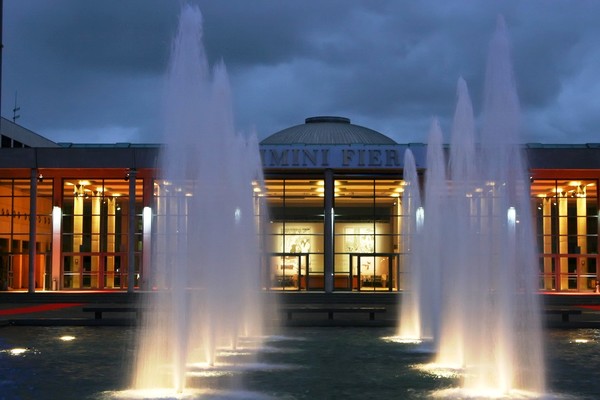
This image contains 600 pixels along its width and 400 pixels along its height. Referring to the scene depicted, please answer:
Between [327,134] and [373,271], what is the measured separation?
55.9 feet

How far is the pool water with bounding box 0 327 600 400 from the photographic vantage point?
11891 millimetres

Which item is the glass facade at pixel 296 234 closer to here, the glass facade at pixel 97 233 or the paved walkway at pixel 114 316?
the paved walkway at pixel 114 316

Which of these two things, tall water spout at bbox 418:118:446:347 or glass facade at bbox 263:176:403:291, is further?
glass facade at bbox 263:176:403:291

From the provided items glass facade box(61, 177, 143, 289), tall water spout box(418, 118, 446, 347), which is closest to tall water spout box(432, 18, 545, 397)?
tall water spout box(418, 118, 446, 347)

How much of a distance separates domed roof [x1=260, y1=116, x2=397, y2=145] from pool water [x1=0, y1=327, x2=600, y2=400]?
1443 inches

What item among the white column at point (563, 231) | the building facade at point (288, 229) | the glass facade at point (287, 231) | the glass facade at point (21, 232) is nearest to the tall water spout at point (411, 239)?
the glass facade at point (287, 231)

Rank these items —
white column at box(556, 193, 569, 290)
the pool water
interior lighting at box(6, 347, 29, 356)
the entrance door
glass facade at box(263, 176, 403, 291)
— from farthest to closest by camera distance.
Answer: white column at box(556, 193, 569, 290)
the entrance door
glass facade at box(263, 176, 403, 291)
interior lighting at box(6, 347, 29, 356)
the pool water

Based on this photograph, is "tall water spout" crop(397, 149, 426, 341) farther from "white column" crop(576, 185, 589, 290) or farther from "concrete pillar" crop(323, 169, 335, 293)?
"white column" crop(576, 185, 589, 290)

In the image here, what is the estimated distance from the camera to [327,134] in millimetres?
57875

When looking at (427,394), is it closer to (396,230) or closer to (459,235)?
(459,235)

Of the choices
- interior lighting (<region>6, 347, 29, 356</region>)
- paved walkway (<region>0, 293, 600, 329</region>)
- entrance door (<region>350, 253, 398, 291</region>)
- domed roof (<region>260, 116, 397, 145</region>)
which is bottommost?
interior lighting (<region>6, 347, 29, 356</region>)

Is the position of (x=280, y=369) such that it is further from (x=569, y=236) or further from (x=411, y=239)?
(x=569, y=236)

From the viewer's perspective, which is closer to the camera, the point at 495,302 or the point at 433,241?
the point at 495,302

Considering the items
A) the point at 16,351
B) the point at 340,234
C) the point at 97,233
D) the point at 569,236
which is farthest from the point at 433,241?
the point at 97,233
